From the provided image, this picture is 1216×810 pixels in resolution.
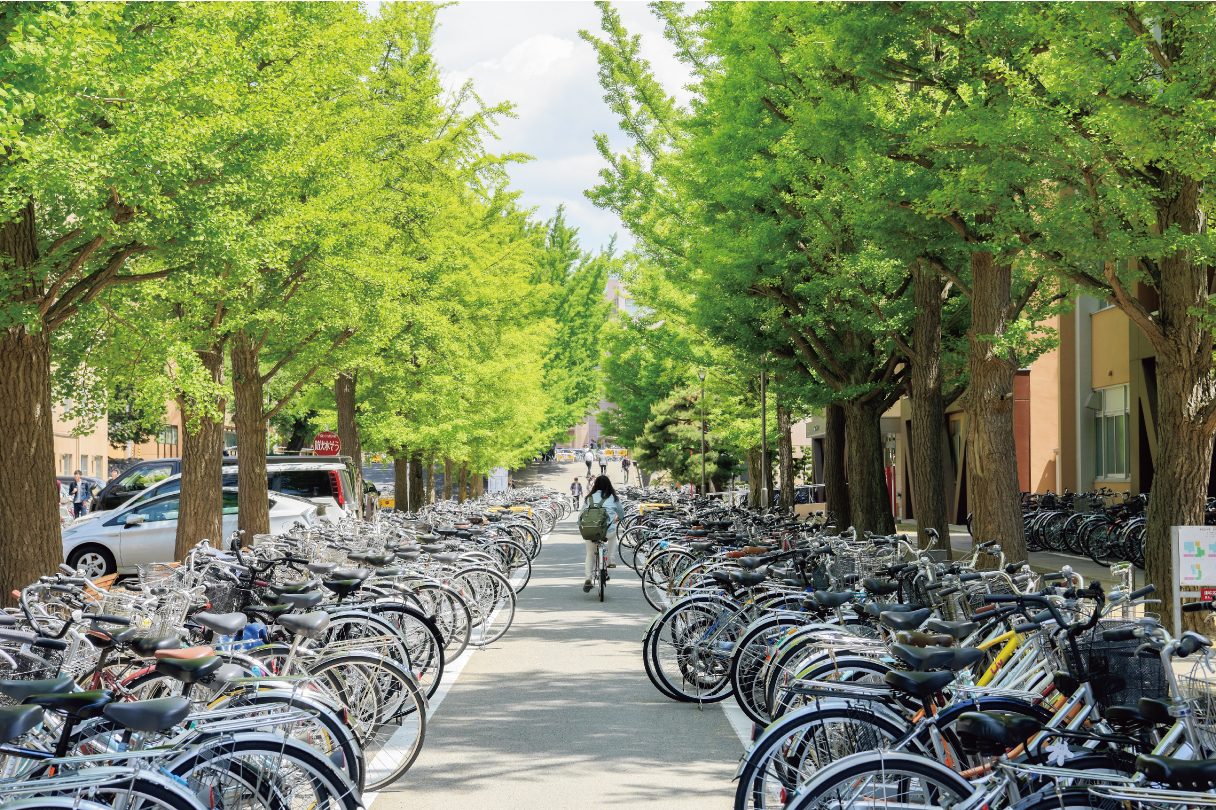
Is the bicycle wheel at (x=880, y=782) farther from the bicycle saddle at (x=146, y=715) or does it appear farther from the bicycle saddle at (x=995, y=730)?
the bicycle saddle at (x=146, y=715)

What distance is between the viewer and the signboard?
350 inches

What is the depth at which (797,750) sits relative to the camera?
4441mm

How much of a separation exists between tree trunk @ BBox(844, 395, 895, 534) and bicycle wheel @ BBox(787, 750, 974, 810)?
15.2 metres

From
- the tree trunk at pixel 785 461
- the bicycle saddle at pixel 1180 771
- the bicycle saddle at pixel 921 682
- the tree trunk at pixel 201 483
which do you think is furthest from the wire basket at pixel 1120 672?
the tree trunk at pixel 785 461

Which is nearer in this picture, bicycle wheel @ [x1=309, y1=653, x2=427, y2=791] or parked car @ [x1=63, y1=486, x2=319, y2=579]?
bicycle wheel @ [x1=309, y1=653, x2=427, y2=791]

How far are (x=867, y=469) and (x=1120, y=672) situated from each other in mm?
15127

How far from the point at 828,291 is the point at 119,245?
10.4 meters

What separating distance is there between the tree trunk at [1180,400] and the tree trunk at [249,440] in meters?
12.3

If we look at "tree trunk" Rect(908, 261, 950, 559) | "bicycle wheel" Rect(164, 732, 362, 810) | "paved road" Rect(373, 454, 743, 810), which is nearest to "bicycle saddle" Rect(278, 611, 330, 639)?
"paved road" Rect(373, 454, 743, 810)

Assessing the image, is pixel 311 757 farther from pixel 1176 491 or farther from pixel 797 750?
pixel 1176 491

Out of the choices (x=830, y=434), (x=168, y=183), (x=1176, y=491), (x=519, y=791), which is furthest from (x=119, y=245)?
(x=830, y=434)

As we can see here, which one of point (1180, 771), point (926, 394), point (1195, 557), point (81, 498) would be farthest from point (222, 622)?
point (81, 498)

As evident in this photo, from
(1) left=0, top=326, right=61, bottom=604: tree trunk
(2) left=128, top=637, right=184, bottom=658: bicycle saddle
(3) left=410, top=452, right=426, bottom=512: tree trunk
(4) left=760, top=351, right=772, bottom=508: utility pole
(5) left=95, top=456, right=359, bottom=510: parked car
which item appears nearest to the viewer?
(2) left=128, top=637, right=184, bottom=658: bicycle saddle

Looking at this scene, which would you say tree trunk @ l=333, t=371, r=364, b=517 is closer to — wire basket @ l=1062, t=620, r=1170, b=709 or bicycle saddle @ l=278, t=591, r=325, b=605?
bicycle saddle @ l=278, t=591, r=325, b=605
